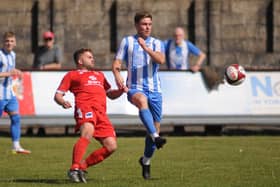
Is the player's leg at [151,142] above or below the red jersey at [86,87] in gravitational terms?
below

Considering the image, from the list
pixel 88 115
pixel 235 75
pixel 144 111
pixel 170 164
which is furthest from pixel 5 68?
pixel 88 115

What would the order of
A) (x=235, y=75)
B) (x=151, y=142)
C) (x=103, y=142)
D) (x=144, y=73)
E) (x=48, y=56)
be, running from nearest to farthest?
(x=103, y=142), (x=151, y=142), (x=144, y=73), (x=235, y=75), (x=48, y=56)

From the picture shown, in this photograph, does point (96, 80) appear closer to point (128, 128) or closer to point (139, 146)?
point (139, 146)

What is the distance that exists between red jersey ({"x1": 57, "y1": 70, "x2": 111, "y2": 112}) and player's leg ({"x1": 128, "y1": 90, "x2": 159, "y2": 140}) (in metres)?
0.42

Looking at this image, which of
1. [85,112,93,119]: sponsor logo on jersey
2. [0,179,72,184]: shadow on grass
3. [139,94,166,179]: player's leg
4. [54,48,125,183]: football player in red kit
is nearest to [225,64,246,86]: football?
[139,94,166,179]: player's leg

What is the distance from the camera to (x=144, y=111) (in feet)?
41.6

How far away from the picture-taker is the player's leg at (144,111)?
41.4 feet

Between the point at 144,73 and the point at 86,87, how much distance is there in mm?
922

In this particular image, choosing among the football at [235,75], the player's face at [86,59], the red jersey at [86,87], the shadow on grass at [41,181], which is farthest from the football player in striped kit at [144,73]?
the football at [235,75]

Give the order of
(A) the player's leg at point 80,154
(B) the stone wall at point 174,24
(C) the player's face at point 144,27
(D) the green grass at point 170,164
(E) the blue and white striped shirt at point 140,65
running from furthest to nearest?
1. (B) the stone wall at point 174,24
2. (E) the blue and white striped shirt at point 140,65
3. (C) the player's face at point 144,27
4. (D) the green grass at point 170,164
5. (A) the player's leg at point 80,154

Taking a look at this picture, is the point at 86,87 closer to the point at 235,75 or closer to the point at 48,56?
the point at 235,75

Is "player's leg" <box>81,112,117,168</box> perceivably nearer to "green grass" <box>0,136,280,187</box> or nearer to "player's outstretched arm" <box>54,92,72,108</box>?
"green grass" <box>0,136,280,187</box>

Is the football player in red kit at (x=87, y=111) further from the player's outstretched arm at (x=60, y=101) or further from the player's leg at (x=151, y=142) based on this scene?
the player's leg at (x=151, y=142)

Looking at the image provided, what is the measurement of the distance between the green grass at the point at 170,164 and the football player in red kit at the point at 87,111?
0.95 ft
